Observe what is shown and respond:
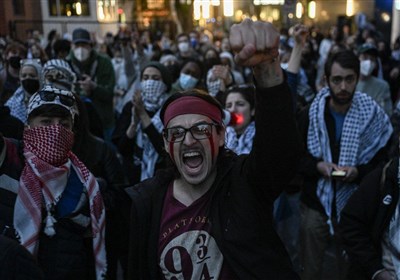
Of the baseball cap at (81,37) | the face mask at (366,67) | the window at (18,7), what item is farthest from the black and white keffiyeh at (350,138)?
the window at (18,7)

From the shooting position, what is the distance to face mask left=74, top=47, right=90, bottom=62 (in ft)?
22.6

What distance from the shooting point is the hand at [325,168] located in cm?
380

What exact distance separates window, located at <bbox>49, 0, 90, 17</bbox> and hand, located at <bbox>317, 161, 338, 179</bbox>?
17.6 metres

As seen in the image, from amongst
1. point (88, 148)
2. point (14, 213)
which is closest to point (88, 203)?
point (14, 213)

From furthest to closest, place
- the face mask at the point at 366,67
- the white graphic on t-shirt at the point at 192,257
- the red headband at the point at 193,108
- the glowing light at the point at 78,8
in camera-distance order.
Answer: the glowing light at the point at 78,8, the face mask at the point at 366,67, the red headband at the point at 193,108, the white graphic on t-shirt at the point at 192,257

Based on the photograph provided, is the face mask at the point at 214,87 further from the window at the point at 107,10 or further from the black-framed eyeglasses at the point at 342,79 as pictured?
the window at the point at 107,10

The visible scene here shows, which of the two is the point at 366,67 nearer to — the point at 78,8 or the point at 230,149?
the point at 230,149

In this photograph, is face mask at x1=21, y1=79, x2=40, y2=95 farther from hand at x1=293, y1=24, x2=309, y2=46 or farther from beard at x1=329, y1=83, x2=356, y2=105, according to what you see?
beard at x1=329, y1=83, x2=356, y2=105

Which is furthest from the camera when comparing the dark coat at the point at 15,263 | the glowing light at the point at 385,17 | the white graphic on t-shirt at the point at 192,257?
the glowing light at the point at 385,17

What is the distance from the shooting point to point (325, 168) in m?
3.82

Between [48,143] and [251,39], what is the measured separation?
1.33 meters

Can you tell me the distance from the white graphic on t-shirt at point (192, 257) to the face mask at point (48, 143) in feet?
2.40

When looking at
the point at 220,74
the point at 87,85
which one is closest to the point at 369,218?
the point at 220,74

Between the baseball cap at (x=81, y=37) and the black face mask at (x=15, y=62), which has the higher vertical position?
the baseball cap at (x=81, y=37)
